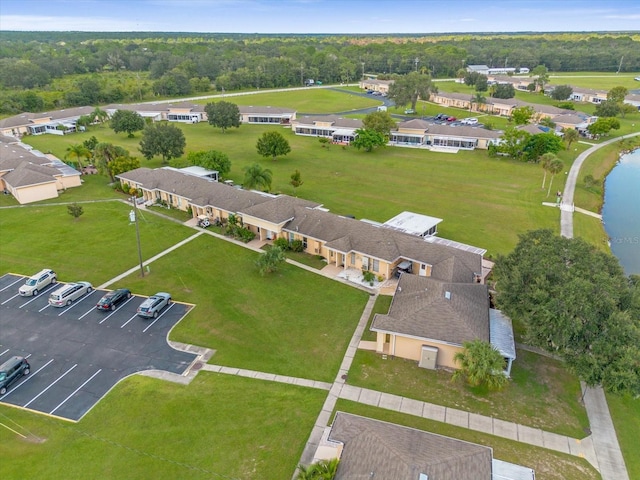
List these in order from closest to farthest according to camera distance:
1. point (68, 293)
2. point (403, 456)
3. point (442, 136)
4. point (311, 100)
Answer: point (403, 456) → point (68, 293) → point (442, 136) → point (311, 100)

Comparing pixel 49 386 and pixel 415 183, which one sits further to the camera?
pixel 415 183

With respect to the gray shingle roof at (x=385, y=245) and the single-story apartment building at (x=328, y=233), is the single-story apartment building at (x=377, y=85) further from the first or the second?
the gray shingle roof at (x=385, y=245)

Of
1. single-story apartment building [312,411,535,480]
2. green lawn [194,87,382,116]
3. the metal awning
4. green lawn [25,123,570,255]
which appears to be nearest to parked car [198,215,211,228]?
green lawn [25,123,570,255]

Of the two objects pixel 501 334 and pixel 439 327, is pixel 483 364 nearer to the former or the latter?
pixel 439 327

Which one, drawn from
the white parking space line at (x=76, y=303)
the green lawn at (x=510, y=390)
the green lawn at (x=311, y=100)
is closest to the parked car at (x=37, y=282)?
the white parking space line at (x=76, y=303)

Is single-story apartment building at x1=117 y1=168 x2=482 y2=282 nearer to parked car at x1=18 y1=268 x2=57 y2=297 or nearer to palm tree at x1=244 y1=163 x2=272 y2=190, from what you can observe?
palm tree at x1=244 y1=163 x2=272 y2=190

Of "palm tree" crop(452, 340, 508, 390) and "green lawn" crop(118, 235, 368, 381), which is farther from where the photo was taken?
"green lawn" crop(118, 235, 368, 381)

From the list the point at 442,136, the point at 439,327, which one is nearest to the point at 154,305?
the point at 439,327
